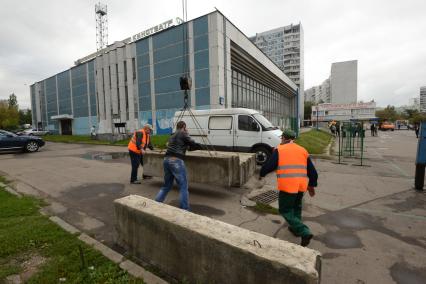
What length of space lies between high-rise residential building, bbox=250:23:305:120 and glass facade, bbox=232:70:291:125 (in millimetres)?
48529

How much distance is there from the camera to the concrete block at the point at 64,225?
3.77m

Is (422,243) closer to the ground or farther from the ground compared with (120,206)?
closer to the ground

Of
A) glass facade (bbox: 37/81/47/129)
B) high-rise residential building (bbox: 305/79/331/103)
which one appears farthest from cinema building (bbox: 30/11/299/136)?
high-rise residential building (bbox: 305/79/331/103)

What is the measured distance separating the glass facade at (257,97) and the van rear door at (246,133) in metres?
15.4

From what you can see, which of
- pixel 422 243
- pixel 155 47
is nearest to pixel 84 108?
pixel 155 47

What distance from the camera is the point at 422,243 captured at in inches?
137

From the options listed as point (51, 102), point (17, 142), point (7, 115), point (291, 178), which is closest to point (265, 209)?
point (291, 178)

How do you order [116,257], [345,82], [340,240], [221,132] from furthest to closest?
[345,82]
[221,132]
[340,240]
[116,257]

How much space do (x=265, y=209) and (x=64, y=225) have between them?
149 inches

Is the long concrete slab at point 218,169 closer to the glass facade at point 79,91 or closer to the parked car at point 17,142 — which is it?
the parked car at point 17,142

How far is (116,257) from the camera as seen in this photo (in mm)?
2980

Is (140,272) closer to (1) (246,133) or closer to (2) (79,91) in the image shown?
(1) (246,133)

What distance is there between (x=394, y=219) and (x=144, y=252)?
459 cm

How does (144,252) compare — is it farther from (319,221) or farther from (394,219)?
(394,219)
